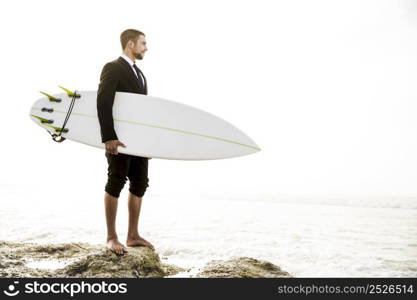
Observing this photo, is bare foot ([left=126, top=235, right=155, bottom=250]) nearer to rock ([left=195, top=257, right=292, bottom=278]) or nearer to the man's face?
rock ([left=195, top=257, right=292, bottom=278])

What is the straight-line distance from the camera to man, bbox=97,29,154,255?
2350mm

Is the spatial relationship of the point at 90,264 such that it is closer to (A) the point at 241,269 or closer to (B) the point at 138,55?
(A) the point at 241,269

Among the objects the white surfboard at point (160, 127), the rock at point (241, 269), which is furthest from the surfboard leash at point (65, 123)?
the rock at point (241, 269)

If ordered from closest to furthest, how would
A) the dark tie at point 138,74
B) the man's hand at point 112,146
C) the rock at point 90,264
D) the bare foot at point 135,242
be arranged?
the man's hand at point 112,146
the rock at point 90,264
the dark tie at point 138,74
the bare foot at point 135,242

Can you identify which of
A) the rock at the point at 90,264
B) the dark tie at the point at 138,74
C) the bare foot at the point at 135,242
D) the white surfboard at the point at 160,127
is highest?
the dark tie at the point at 138,74

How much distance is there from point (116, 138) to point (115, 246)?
739 mm

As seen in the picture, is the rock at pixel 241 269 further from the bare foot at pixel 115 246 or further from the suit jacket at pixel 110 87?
the suit jacket at pixel 110 87

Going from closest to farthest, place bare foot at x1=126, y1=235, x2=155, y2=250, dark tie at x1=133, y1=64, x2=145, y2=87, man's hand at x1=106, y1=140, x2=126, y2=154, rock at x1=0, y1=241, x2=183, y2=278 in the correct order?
man's hand at x1=106, y1=140, x2=126, y2=154 < rock at x1=0, y1=241, x2=183, y2=278 < dark tie at x1=133, y1=64, x2=145, y2=87 < bare foot at x1=126, y1=235, x2=155, y2=250

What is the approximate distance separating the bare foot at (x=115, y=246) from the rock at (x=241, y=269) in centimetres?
57

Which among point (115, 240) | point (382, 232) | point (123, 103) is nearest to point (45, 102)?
point (123, 103)

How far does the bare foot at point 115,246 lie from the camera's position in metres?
2.46

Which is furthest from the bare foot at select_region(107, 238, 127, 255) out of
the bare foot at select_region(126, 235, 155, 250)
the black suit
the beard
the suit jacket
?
the beard

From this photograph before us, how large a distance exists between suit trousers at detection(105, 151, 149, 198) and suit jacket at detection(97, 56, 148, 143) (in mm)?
153

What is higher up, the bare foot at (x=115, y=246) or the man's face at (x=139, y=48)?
the man's face at (x=139, y=48)
